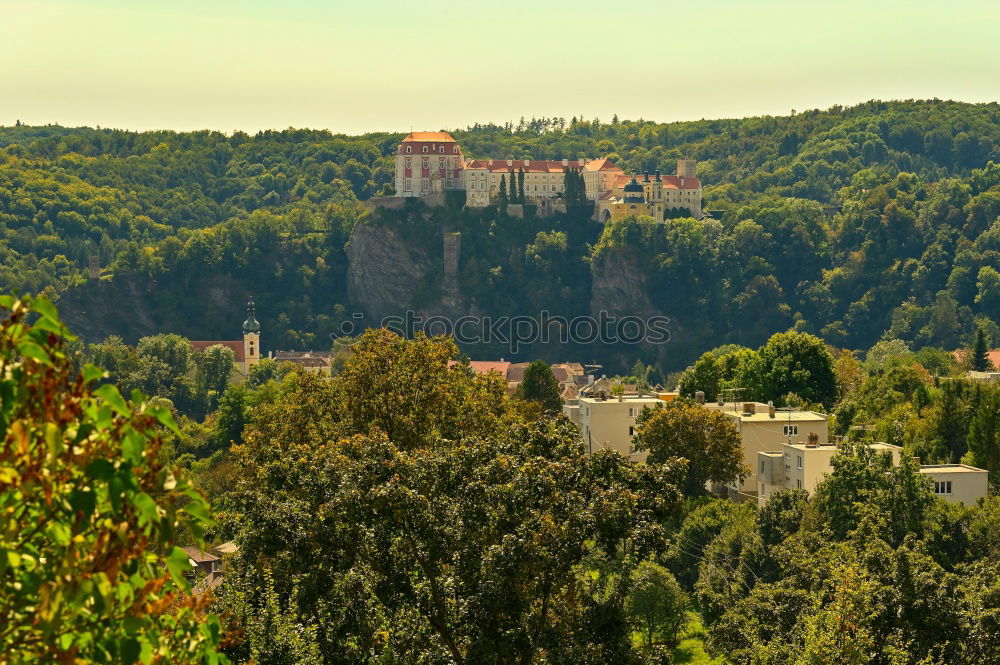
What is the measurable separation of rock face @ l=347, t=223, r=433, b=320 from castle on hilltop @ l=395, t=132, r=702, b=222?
5505 mm

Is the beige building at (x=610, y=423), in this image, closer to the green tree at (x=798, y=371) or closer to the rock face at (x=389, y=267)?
the green tree at (x=798, y=371)

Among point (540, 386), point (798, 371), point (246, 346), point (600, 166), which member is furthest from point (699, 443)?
point (600, 166)

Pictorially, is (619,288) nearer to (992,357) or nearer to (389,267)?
(389,267)

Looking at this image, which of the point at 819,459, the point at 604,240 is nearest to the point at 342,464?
the point at 819,459

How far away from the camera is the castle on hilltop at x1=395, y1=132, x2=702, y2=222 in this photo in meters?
191

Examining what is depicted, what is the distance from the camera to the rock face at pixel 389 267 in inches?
7702

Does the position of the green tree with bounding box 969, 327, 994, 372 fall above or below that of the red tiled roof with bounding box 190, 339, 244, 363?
above

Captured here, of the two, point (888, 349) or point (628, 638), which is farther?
point (888, 349)

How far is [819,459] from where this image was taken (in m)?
59.0

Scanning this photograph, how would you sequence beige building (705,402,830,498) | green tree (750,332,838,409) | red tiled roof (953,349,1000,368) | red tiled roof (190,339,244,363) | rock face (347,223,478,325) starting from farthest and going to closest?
rock face (347,223,478,325)
red tiled roof (190,339,244,363)
red tiled roof (953,349,1000,368)
green tree (750,332,838,409)
beige building (705,402,830,498)

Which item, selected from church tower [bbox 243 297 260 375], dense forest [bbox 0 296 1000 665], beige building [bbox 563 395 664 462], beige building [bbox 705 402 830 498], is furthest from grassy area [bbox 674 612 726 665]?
church tower [bbox 243 297 260 375]

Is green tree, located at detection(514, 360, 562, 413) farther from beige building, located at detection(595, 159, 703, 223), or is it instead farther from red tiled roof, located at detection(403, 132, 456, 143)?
beige building, located at detection(595, 159, 703, 223)

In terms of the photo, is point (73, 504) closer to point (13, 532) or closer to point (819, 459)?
point (13, 532)

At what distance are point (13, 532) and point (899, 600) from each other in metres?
28.0
